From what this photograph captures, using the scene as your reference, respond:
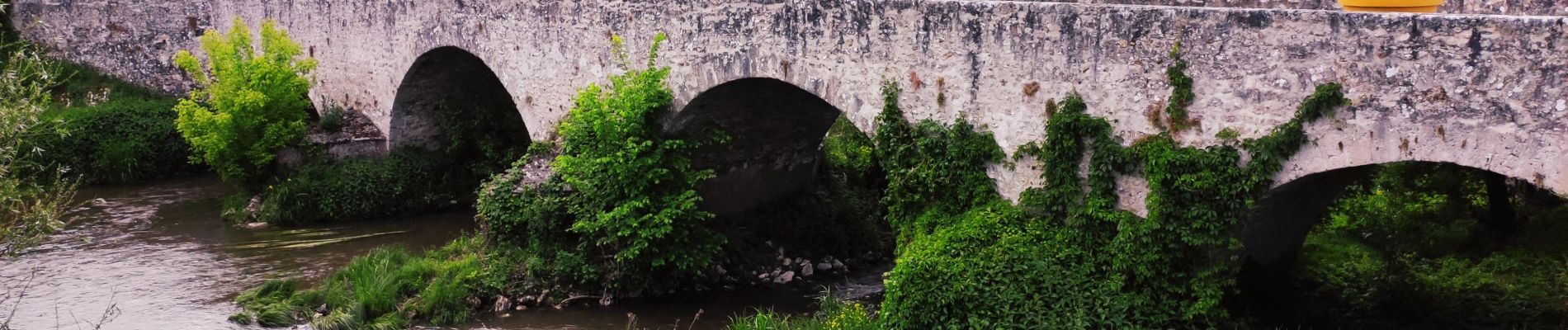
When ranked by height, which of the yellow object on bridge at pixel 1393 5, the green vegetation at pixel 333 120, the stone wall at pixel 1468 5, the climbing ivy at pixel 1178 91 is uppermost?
the yellow object on bridge at pixel 1393 5

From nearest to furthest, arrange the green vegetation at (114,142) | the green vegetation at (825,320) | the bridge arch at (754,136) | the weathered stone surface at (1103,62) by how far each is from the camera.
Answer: the weathered stone surface at (1103,62) < the green vegetation at (825,320) < the bridge arch at (754,136) < the green vegetation at (114,142)

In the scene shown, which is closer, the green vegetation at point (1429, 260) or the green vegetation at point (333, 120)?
the green vegetation at point (1429, 260)

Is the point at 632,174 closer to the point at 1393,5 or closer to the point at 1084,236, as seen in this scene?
the point at 1084,236

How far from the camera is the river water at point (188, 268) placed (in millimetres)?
12570

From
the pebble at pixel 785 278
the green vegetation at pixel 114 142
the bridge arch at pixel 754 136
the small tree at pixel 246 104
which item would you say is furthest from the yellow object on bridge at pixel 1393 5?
the green vegetation at pixel 114 142

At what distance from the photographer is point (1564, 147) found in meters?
7.35

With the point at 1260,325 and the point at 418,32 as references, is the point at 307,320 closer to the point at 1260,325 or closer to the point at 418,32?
the point at 418,32

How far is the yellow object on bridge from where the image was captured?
8375mm

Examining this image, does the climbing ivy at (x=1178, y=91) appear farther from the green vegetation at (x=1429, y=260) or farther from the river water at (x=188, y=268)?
the river water at (x=188, y=268)

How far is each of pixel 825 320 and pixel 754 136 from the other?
3097mm

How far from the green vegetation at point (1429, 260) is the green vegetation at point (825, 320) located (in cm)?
369

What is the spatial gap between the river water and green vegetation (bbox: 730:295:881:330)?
79cm

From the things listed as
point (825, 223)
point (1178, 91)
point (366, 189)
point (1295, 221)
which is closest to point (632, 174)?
point (825, 223)

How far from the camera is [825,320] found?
11516 mm
